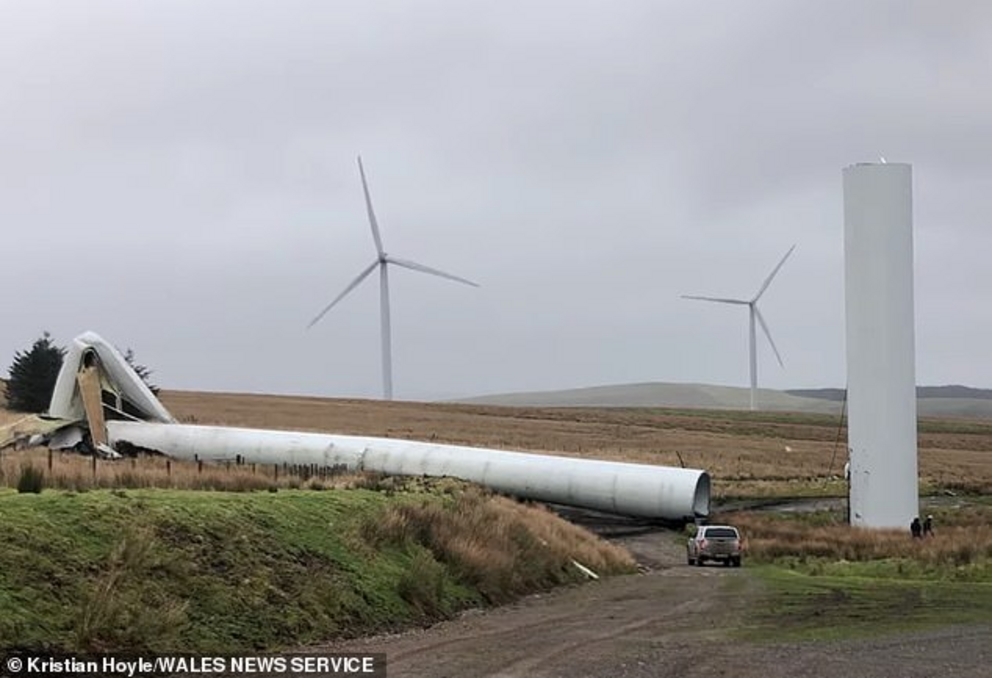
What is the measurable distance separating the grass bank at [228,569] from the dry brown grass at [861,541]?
18072 millimetres

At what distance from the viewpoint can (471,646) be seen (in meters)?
15.6

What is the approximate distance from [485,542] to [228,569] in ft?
29.5

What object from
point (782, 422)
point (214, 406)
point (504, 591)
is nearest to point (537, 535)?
point (504, 591)

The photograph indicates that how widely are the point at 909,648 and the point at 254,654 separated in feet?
25.8

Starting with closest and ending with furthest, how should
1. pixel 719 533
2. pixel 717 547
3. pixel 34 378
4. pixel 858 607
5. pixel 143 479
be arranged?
1. pixel 858 607
2. pixel 143 479
3. pixel 717 547
4. pixel 719 533
5. pixel 34 378

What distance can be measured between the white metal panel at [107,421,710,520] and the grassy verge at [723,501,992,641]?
338 cm

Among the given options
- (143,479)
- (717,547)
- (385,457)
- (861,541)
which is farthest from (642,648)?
(385,457)

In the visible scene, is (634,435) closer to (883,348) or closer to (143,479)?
(883,348)

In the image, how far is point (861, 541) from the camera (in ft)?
147

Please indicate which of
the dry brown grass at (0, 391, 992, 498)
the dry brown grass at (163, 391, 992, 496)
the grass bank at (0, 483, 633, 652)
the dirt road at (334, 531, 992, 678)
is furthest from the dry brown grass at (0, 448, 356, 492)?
the dry brown grass at (163, 391, 992, 496)

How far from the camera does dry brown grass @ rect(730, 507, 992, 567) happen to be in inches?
1495

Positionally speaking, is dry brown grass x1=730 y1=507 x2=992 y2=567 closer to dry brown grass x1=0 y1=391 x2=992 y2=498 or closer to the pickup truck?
the pickup truck

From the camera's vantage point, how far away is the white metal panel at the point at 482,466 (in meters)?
50.5

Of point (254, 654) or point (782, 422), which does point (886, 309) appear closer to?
point (254, 654)
